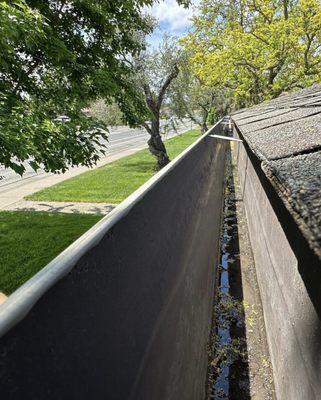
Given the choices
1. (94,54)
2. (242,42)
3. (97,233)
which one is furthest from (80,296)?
(242,42)

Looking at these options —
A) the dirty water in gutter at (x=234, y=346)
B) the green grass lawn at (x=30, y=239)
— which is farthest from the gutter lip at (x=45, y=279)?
the green grass lawn at (x=30, y=239)

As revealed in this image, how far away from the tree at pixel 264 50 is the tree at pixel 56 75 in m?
9.08

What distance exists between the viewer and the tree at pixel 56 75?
4.35m

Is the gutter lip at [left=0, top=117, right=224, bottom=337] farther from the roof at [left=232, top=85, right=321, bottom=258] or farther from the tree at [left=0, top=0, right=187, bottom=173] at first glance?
the tree at [left=0, top=0, right=187, bottom=173]

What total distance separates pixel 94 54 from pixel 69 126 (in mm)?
3056

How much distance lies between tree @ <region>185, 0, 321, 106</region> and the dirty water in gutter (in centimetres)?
1377

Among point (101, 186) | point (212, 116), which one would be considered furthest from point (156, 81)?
point (212, 116)

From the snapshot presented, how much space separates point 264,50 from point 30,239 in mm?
13992

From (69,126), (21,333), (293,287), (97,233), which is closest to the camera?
(21,333)

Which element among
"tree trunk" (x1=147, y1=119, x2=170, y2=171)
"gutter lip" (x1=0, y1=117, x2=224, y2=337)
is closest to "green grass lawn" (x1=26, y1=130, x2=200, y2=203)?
"tree trunk" (x1=147, y1=119, x2=170, y2=171)

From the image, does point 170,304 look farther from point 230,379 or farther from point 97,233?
point 230,379

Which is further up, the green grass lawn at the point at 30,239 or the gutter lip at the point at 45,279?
the gutter lip at the point at 45,279

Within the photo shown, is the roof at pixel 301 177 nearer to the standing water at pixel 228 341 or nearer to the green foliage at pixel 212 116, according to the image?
the standing water at pixel 228 341

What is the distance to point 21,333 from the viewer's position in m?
0.61
